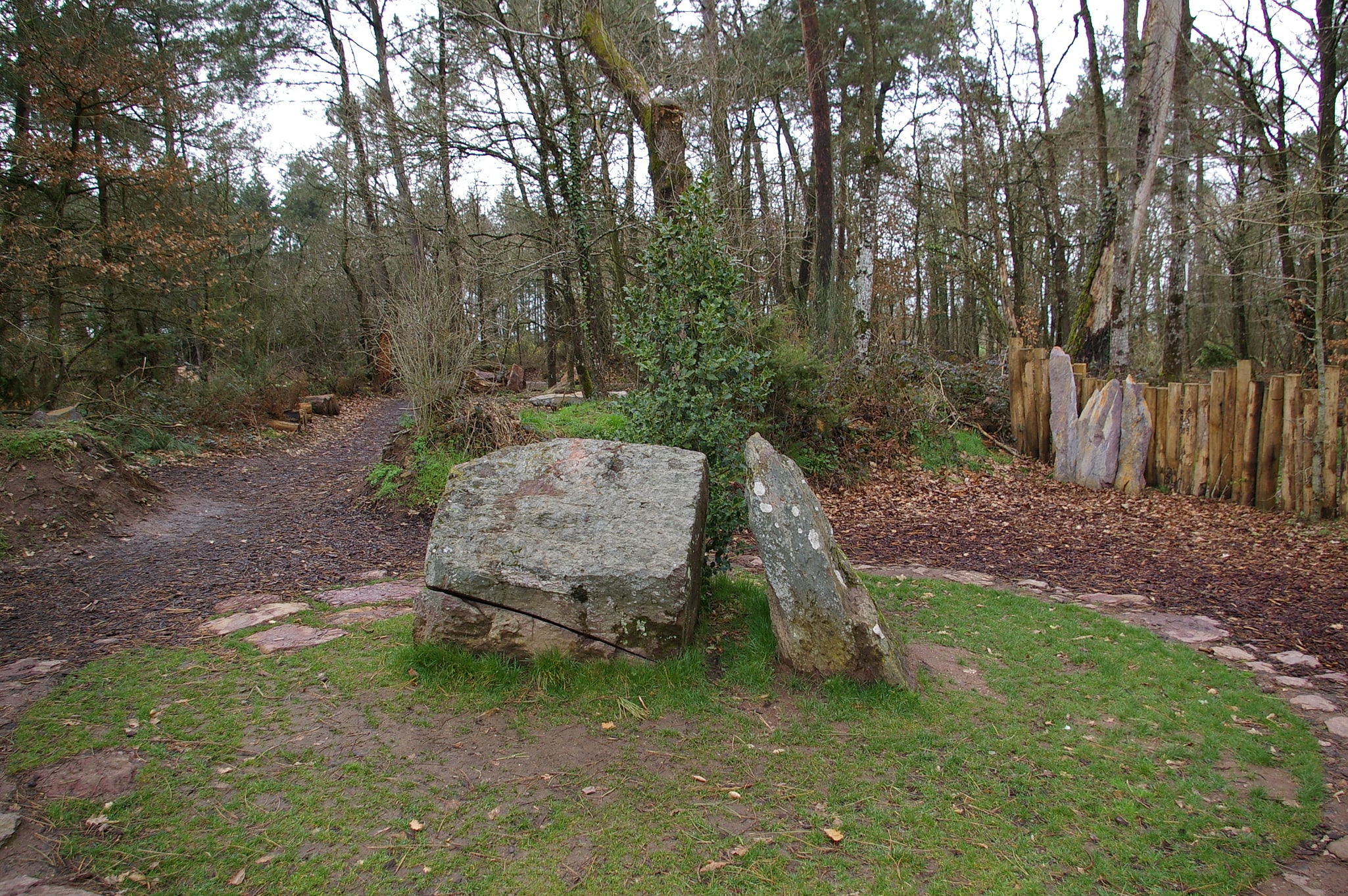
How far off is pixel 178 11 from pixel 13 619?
15.1m

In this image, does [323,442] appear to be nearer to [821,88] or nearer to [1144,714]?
[821,88]

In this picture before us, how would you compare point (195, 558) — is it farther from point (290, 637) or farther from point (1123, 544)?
point (1123, 544)

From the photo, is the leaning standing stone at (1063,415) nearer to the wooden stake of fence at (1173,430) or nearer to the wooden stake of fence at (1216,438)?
the wooden stake of fence at (1173,430)

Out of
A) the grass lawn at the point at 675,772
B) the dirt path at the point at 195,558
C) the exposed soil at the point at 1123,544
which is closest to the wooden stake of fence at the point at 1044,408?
the exposed soil at the point at 1123,544

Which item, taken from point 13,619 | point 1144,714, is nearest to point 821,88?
point 1144,714

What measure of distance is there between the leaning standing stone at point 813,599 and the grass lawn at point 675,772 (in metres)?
0.15

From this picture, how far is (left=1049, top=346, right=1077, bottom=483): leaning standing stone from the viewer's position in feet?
28.3

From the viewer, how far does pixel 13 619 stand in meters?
4.50

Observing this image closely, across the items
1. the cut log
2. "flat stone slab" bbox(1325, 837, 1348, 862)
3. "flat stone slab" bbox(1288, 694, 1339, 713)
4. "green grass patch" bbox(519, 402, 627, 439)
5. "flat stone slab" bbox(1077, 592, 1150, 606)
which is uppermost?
the cut log

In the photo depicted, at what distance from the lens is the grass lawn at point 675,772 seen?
2.55 meters

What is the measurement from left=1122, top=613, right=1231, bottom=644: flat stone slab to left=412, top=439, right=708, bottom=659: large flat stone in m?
3.15

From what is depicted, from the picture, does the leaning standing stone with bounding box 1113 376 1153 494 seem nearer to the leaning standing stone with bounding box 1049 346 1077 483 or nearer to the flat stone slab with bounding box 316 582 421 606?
the leaning standing stone with bounding box 1049 346 1077 483

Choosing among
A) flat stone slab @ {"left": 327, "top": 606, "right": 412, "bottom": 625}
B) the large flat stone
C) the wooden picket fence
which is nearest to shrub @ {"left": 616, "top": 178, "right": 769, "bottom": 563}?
the large flat stone

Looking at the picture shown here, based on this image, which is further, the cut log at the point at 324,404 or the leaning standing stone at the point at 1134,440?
the cut log at the point at 324,404
